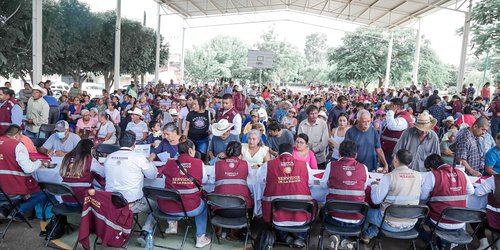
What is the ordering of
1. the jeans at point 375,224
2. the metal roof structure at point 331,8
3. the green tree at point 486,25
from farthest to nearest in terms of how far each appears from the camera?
the metal roof structure at point 331,8 < the green tree at point 486,25 < the jeans at point 375,224

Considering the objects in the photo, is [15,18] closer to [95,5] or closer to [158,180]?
[95,5]

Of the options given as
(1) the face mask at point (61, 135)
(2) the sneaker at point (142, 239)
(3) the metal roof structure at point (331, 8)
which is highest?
(3) the metal roof structure at point (331, 8)

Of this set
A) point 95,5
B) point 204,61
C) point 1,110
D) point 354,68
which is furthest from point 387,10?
point 204,61

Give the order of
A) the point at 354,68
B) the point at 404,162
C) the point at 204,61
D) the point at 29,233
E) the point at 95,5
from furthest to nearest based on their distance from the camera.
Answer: the point at 204,61
the point at 354,68
the point at 95,5
the point at 29,233
the point at 404,162

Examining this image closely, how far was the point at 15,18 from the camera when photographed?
11727mm

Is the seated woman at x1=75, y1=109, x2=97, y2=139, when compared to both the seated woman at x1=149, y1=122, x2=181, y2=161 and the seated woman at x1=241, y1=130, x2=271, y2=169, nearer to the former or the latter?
the seated woman at x1=149, y1=122, x2=181, y2=161

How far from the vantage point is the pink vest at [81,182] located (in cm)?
377

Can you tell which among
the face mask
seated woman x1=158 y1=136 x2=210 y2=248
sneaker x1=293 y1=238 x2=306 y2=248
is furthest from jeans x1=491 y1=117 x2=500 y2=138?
the face mask

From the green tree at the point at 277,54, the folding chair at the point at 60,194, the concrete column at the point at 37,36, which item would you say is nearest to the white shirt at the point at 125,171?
the folding chair at the point at 60,194

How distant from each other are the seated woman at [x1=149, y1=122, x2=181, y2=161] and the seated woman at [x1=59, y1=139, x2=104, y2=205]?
3.14ft

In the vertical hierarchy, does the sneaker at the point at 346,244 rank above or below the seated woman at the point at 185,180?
below

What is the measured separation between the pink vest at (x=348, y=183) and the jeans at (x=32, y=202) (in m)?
3.55

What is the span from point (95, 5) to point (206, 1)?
7.15 metres

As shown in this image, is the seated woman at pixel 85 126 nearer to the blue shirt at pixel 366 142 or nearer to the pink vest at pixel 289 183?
the pink vest at pixel 289 183
